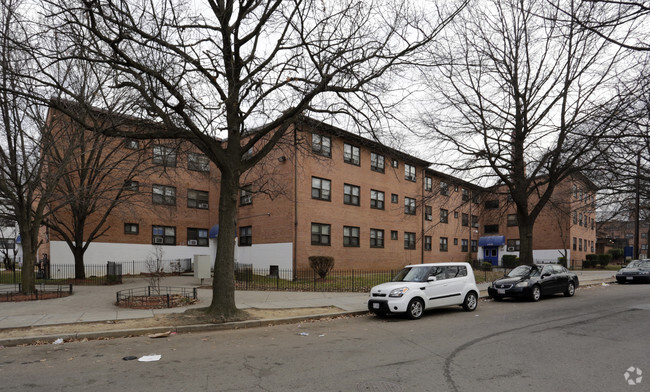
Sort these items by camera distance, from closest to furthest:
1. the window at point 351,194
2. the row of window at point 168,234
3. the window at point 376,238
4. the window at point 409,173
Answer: the window at point 351,194 → the row of window at point 168,234 → the window at point 376,238 → the window at point 409,173

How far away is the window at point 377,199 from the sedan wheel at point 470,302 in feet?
58.4

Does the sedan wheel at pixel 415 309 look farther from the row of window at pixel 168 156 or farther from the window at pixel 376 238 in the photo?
the window at pixel 376 238

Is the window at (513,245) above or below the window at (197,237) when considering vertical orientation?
below

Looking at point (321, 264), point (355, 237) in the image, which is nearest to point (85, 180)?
point (321, 264)

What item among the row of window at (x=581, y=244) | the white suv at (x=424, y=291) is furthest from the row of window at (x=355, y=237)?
the row of window at (x=581, y=244)

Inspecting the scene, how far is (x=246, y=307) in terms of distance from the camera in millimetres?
13211

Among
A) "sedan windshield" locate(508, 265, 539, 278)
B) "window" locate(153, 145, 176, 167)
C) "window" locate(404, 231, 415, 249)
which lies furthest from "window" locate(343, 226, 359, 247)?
"sedan windshield" locate(508, 265, 539, 278)

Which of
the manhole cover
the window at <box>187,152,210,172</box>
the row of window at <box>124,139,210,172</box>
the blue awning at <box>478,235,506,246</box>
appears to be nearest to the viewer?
the manhole cover

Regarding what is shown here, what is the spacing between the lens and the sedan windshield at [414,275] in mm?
12578

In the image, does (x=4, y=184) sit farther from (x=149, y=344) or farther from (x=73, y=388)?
(x=73, y=388)

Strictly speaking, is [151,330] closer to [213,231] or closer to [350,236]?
[350,236]

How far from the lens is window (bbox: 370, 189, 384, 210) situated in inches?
1237

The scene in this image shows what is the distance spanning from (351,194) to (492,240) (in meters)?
26.7

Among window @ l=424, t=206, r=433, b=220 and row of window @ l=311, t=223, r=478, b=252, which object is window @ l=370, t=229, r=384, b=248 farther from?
window @ l=424, t=206, r=433, b=220
